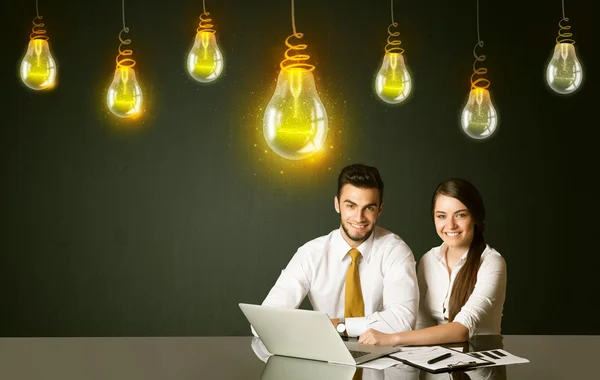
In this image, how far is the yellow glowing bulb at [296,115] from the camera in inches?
97.8

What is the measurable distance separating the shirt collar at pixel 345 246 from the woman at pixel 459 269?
0.25 meters

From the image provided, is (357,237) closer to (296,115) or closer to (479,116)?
(296,115)

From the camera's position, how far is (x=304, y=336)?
2211 millimetres

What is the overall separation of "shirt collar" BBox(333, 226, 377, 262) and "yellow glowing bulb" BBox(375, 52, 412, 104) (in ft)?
3.66

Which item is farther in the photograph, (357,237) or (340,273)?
Result: (340,273)

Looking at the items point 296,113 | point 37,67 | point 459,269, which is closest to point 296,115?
point 296,113

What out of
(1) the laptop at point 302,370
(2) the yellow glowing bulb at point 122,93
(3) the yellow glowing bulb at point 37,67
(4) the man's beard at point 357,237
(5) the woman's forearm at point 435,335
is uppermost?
(3) the yellow glowing bulb at point 37,67

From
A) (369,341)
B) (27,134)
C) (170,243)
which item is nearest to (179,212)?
(170,243)

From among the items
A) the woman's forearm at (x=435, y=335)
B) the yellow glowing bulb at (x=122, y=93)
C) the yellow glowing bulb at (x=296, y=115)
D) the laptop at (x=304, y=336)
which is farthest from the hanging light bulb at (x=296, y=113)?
the yellow glowing bulb at (x=122, y=93)

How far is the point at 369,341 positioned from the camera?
247 centimetres

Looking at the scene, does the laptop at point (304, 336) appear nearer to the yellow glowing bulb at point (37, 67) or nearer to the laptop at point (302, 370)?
the laptop at point (302, 370)

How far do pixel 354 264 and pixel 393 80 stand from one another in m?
1.31

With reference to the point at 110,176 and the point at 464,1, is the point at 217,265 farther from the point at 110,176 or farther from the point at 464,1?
the point at 464,1

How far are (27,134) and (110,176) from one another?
26.0 inches
